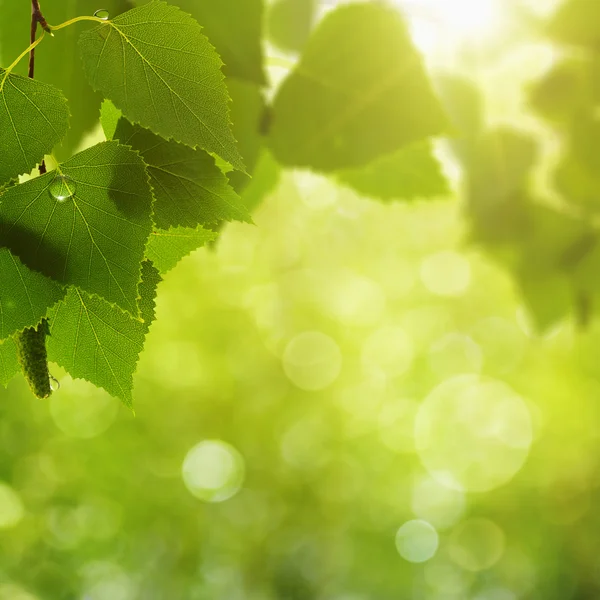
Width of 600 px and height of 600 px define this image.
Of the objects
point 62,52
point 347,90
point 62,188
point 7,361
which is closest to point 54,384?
point 7,361

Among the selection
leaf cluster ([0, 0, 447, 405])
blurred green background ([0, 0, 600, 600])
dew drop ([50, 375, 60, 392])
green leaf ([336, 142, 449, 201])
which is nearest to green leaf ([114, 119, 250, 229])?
leaf cluster ([0, 0, 447, 405])

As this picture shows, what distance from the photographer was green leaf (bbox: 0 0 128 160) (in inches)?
23.1

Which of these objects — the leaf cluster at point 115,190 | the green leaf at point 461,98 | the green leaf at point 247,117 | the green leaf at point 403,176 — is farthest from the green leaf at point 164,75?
the green leaf at point 461,98

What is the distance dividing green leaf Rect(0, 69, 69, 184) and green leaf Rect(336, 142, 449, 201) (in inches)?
19.0

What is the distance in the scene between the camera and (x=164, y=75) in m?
0.37

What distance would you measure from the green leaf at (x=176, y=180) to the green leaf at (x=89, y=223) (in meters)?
0.03

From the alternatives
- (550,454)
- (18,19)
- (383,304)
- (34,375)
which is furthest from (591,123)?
(550,454)

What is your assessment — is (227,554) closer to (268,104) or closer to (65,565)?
Result: (65,565)

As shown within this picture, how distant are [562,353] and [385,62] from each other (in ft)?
28.7

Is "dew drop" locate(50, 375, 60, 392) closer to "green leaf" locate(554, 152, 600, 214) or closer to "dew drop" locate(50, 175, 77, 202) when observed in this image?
"dew drop" locate(50, 175, 77, 202)

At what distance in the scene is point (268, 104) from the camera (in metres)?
0.73

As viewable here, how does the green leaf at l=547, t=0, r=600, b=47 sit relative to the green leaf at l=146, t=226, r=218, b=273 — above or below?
above

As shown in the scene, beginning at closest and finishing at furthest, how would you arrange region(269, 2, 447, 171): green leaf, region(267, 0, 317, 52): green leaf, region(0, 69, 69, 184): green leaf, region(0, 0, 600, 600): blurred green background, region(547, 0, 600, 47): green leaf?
1. region(0, 69, 69, 184): green leaf
2. region(269, 2, 447, 171): green leaf
3. region(267, 0, 317, 52): green leaf
4. region(547, 0, 600, 47): green leaf
5. region(0, 0, 600, 600): blurred green background

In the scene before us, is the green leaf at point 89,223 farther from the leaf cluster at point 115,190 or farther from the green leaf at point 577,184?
the green leaf at point 577,184
